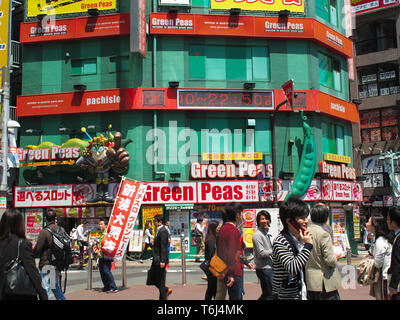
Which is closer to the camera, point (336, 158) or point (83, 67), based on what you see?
point (83, 67)

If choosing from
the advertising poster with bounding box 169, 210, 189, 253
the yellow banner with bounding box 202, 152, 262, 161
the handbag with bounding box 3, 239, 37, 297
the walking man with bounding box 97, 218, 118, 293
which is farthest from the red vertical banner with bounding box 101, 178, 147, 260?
the yellow banner with bounding box 202, 152, 262, 161

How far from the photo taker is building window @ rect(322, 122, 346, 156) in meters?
25.6

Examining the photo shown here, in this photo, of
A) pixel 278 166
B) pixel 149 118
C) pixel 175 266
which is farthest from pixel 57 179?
pixel 278 166

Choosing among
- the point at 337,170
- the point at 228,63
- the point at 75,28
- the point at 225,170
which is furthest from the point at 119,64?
the point at 337,170

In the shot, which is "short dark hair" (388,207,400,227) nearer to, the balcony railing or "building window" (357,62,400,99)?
the balcony railing

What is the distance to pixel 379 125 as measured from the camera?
3953cm

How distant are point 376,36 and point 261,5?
2165cm

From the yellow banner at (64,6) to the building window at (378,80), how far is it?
84.3ft

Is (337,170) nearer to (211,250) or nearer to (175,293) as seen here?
(175,293)

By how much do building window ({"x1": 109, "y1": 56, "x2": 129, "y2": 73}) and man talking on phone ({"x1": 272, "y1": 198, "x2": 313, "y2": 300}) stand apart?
20.0m

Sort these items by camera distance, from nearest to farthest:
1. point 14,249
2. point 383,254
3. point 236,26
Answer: point 14,249, point 383,254, point 236,26

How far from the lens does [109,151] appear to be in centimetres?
2227

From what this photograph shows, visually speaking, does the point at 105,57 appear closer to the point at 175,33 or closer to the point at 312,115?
the point at 175,33
